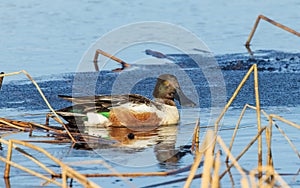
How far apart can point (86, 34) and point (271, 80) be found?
3.25 meters

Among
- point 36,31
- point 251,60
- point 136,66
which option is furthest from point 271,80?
point 36,31

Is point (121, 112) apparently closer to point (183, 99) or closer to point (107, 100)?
point (107, 100)

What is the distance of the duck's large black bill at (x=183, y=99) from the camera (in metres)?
8.39

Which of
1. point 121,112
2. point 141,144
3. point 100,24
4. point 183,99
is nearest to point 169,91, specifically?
point 183,99

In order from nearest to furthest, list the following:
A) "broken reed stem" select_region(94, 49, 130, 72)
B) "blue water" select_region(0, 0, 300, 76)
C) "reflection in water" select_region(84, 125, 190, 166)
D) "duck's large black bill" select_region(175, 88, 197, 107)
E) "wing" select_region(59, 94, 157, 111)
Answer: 1. "reflection in water" select_region(84, 125, 190, 166)
2. "wing" select_region(59, 94, 157, 111)
3. "duck's large black bill" select_region(175, 88, 197, 107)
4. "broken reed stem" select_region(94, 49, 130, 72)
5. "blue water" select_region(0, 0, 300, 76)

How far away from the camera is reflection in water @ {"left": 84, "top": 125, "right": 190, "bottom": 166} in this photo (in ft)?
21.0

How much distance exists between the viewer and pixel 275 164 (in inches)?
231

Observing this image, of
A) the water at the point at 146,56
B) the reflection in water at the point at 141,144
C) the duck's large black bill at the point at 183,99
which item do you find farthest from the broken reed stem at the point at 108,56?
the reflection in water at the point at 141,144

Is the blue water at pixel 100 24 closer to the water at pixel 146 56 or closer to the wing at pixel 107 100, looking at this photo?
the water at pixel 146 56

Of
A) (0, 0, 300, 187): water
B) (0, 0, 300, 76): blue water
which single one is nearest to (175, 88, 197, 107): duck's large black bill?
(0, 0, 300, 187): water

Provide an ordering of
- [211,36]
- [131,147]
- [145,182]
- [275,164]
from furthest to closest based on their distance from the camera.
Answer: [211,36] < [131,147] < [275,164] < [145,182]

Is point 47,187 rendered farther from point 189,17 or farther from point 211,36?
point 189,17

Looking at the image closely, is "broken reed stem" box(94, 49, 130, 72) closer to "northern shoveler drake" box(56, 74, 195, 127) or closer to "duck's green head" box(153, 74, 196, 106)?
"duck's green head" box(153, 74, 196, 106)

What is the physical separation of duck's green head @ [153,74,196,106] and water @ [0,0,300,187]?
6.3 inches
